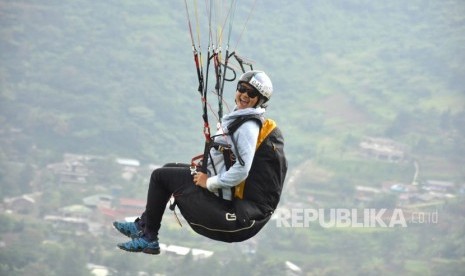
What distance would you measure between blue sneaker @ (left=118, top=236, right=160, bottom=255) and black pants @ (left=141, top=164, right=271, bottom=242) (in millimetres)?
183

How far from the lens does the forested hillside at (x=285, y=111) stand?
7006cm

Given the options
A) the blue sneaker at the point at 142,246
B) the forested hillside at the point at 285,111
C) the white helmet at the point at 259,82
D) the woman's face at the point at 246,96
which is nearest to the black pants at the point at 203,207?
the blue sneaker at the point at 142,246

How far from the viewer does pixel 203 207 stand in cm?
716

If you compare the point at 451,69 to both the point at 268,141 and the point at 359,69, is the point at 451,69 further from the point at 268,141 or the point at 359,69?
the point at 268,141

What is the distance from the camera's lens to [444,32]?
112375 millimetres

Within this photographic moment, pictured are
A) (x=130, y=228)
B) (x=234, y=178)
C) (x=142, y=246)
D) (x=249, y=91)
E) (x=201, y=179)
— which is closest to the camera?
(x=234, y=178)

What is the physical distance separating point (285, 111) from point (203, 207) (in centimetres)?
9402

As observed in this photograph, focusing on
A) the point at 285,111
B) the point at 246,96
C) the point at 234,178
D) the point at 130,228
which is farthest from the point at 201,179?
the point at 285,111

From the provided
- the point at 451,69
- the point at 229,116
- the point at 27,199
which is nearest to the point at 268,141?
the point at 229,116

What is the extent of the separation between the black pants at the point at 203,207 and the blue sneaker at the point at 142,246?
7.2 inches

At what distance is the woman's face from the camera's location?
7.00 metres

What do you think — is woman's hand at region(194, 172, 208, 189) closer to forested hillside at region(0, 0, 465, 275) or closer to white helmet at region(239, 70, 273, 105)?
white helmet at region(239, 70, 273, 105)

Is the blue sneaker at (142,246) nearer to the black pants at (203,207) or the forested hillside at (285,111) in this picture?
the black pants at (203,207)

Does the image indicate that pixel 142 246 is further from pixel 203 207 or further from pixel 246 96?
pixel 246 96
